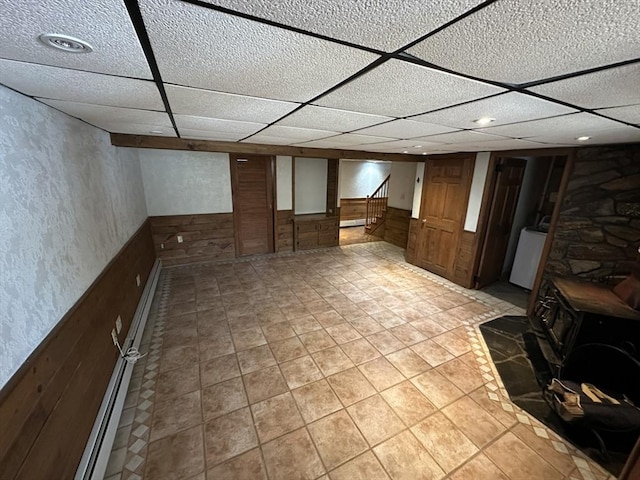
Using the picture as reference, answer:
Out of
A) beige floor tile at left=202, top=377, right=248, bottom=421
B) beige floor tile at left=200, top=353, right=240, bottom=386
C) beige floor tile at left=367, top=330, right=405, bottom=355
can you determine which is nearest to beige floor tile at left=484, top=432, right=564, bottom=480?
beige floor tile at left=367, top=330, right=405, bottom=355

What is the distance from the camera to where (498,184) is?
3.76m

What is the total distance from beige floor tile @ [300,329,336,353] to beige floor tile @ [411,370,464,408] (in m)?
0.90

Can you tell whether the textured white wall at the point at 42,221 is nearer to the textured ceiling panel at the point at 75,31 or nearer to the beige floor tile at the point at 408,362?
the textured ceiling panel at the point at 75,31

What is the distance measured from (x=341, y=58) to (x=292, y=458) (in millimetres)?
2192

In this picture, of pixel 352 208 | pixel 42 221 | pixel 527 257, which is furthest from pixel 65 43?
pixel 352 208

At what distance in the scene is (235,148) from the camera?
12.0 ft

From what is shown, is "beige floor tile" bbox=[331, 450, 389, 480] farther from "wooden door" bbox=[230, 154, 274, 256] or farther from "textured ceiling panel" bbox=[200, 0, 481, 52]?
"wooden door" bbox=[230, 154, 274, 256]

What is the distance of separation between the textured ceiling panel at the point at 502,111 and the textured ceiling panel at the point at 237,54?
76cm

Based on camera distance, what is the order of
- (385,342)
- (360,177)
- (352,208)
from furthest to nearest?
(352,208)
(360,177)
(385,342)

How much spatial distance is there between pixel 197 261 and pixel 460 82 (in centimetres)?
495

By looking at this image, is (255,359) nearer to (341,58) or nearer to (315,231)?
(341,58)

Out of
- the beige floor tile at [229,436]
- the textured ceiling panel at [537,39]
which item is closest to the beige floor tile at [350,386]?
the beige floor tile at [229,436]

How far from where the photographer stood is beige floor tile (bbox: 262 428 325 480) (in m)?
1.56

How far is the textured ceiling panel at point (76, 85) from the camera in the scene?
0.97 m
